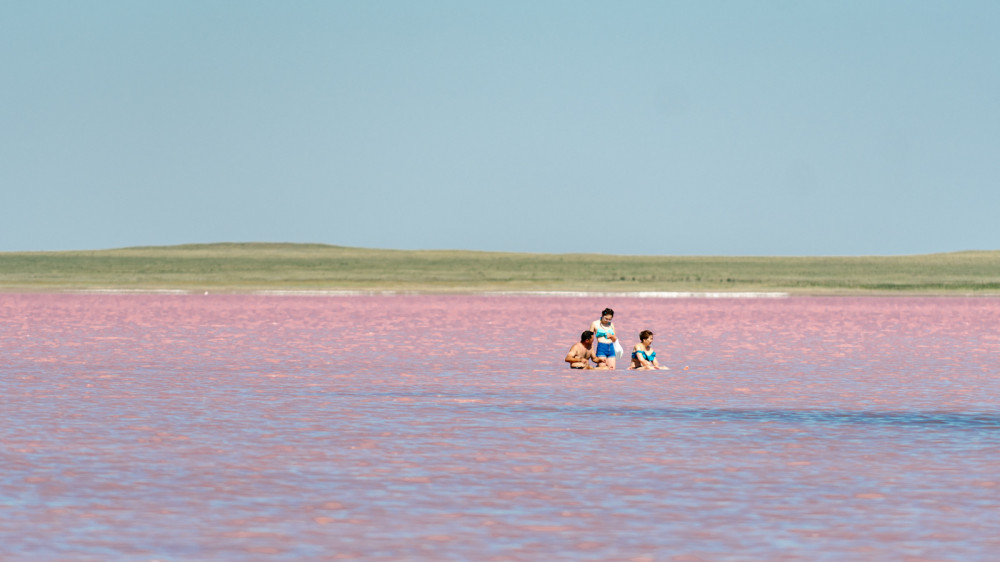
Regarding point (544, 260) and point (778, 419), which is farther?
point (544, 260)

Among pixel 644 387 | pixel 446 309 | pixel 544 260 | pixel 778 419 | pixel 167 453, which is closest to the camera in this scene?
pixel 167 453

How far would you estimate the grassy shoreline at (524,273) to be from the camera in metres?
92.9

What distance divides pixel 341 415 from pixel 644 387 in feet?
18.0

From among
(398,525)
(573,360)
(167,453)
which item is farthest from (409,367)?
(398,525)

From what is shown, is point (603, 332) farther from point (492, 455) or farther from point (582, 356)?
point (492, 455)

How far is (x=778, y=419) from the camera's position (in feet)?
54.3

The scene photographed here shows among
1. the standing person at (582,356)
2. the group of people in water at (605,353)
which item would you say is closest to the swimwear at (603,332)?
the group of people in water at (605,353)

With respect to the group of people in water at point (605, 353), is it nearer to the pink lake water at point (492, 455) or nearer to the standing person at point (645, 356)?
the standing person at point (645, 356)

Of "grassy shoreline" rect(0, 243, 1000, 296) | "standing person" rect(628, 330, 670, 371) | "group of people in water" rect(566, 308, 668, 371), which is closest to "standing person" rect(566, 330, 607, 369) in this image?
"group of people in water" rect(566, 308, 668, 371)

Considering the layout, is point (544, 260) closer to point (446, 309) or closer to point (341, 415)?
point (446, 309)

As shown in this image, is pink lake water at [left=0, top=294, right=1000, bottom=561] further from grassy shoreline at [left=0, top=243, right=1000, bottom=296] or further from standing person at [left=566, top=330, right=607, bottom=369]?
grassy shoreline at [left=0, top=243, right=1000, bottom=296]

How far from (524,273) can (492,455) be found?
116 m

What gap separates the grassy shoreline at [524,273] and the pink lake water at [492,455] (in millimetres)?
59227

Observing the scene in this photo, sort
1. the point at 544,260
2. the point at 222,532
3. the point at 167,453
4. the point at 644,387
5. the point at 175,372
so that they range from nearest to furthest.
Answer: the point at 222,532 < the point at 167,453 < the point at 644,387 < the point at 175,372 < the point at 544,260
